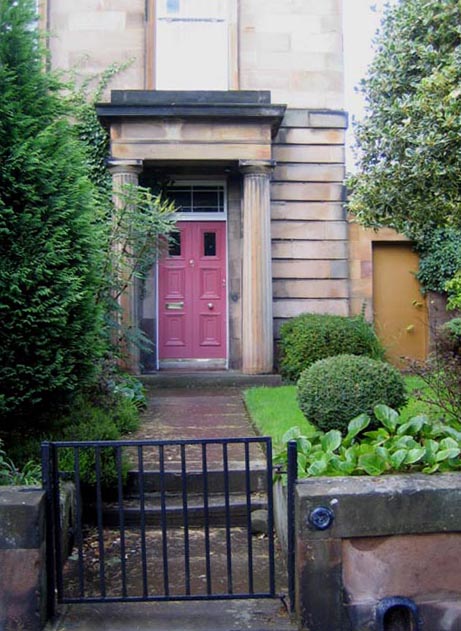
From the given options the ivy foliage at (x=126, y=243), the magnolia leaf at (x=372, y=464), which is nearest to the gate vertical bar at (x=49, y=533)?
the magnolia leaf at (x=372, y=464)

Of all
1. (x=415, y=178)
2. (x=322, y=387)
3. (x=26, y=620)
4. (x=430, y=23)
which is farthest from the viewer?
(x=415, y=178)

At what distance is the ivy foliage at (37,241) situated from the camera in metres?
4.23

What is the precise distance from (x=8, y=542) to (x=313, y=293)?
798 cm

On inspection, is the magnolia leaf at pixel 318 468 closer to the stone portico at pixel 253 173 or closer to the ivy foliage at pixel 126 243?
the ivy foliage at pixel 126 243

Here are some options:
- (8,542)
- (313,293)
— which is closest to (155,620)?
(8,542)

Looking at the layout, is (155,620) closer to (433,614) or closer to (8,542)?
(8,542)

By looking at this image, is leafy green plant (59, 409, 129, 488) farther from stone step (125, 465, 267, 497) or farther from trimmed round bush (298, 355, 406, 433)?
trimmed round bush (298, 355, 406, 433)

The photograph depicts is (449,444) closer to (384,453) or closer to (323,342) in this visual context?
(384,453)

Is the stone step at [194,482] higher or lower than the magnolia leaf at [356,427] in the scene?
lower

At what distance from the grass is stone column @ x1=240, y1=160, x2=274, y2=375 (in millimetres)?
980

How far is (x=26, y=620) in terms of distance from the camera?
301 centimetres

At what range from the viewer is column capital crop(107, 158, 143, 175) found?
9.35 m

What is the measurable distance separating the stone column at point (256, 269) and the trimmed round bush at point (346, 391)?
14.0ft

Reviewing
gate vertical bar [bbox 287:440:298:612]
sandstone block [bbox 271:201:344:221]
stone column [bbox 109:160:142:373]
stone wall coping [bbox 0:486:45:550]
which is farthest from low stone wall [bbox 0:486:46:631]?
sandstone block [bbox 271:201:344:221]
